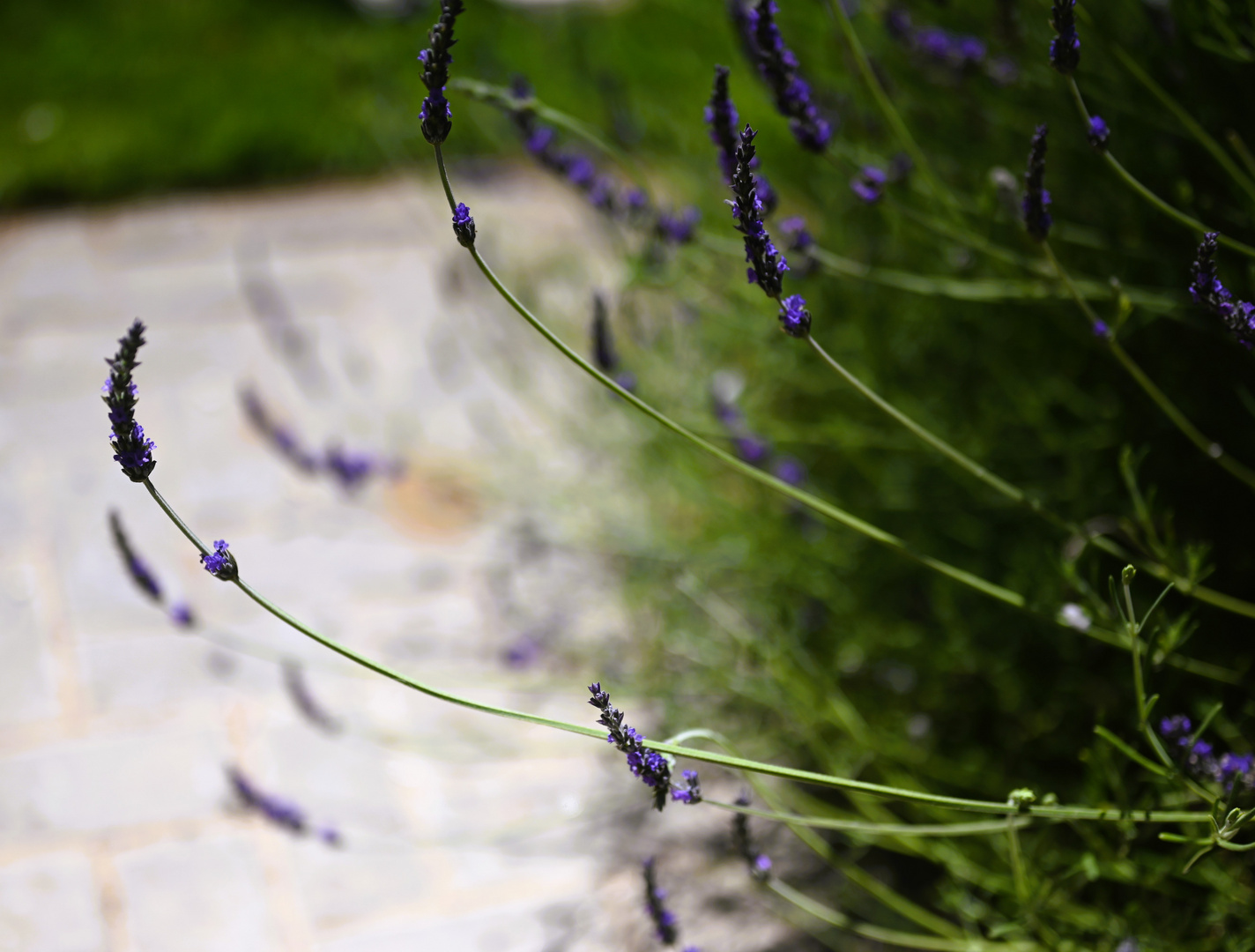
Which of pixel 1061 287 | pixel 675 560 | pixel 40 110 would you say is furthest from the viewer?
pixel 40 110

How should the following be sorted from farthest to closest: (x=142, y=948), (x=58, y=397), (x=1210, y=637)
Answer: (x=58, y=397)
(x=142, y=948)
(x=1210, y=637)

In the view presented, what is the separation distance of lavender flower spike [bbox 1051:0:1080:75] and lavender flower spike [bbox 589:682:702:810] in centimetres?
56

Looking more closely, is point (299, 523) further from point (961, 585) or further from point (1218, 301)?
point (1218, 301)

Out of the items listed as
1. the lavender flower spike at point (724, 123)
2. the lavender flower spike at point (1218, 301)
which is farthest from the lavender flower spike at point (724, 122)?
the lavender flower spike at point (1218, 301)

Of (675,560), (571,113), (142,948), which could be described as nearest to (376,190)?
(571,113)

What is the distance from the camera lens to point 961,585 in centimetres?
144

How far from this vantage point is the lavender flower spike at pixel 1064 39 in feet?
2.52

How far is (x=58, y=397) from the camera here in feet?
7.20

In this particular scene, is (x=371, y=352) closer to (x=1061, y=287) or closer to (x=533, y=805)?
(x=533, y=805)

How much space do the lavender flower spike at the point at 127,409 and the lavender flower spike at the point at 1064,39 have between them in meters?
0.65

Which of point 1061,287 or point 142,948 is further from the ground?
point 1061,287

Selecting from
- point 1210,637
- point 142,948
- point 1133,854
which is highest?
point 1210,637

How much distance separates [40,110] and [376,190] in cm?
94

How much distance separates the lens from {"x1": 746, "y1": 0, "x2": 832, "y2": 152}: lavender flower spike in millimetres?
881
